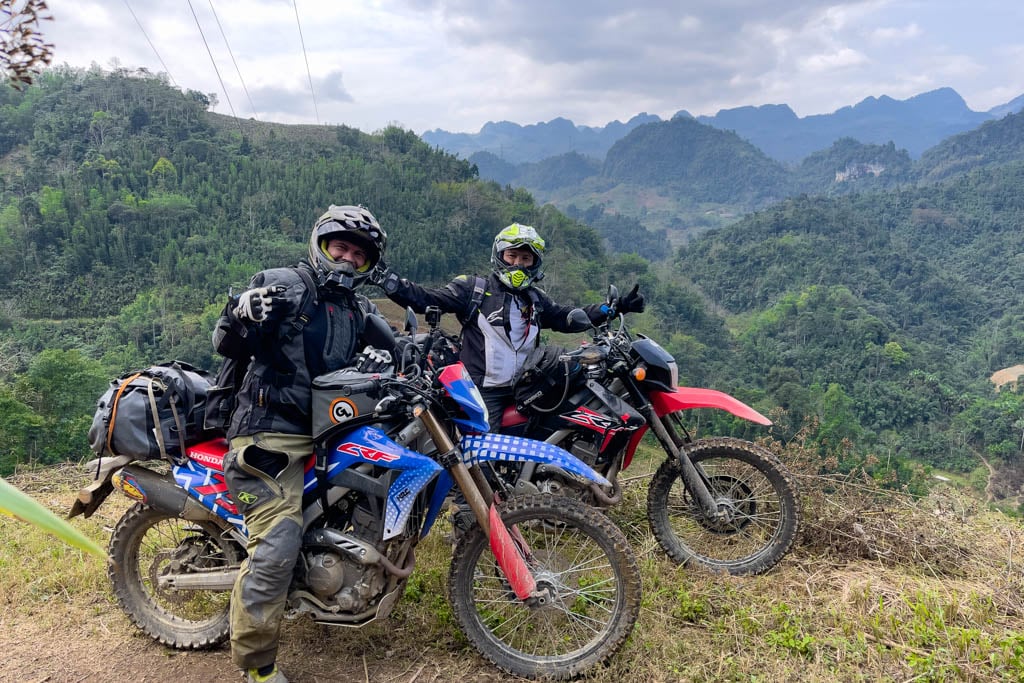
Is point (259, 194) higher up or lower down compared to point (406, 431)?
lower down

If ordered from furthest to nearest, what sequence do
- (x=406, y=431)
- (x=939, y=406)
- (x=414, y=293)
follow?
(x=939, y=406)
(x=414, y=293)
(x=406, y=431)

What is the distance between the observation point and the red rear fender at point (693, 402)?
4391 millimetres

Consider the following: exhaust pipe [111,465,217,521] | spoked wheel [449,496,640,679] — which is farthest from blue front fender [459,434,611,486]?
exhaust pipe [111,465,217,521]

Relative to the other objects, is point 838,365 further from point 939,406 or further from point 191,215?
point 191,215

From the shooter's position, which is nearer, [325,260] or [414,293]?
[325,260]

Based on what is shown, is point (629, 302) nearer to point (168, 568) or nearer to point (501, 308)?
point (501, 308)

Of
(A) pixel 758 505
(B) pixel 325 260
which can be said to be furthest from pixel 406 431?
(A) pixel 758 505

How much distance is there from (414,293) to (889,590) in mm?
3748

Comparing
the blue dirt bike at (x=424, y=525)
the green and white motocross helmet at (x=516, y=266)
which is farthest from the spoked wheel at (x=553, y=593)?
the green and white motocross helmet at (x=516, y=266)

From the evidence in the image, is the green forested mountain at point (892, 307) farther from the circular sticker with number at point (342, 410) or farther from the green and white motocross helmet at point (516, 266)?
the circular sticker with number at point (342, 410)

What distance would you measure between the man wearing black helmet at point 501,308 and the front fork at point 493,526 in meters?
1.44

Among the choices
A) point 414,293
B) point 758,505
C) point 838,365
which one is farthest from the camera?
point 838,365

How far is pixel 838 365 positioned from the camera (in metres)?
75.5

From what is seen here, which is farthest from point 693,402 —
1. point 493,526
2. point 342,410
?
point 342,410
